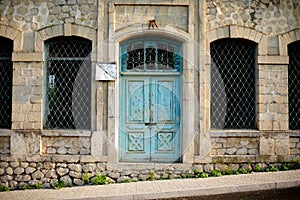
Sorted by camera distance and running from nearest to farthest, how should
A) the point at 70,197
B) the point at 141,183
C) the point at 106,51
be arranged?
1. the point at 70,197
2. the point at 141,183
3. the point at 106,51

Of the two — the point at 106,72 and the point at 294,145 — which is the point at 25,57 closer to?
the point at 106,72

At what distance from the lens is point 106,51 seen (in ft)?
24.2

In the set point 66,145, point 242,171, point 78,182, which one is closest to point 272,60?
point 242,171

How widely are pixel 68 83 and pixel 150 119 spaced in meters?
2.22

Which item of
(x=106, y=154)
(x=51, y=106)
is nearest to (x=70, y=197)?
(x=106, y=154)

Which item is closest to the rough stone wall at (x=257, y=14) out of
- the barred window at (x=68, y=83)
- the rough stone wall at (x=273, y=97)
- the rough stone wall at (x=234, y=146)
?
the rough stone wall at (x=273, y=97)

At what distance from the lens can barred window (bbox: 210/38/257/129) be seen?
764 centimetres

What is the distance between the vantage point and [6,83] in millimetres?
7633

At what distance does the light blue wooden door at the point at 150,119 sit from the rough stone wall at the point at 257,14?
6.02ft

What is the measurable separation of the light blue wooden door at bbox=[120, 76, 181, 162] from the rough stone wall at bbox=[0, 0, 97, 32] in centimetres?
180

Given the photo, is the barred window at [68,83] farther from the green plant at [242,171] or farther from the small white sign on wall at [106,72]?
the green plant at [242,171]

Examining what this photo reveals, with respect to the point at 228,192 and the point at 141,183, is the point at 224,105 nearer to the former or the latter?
the point at 228,192

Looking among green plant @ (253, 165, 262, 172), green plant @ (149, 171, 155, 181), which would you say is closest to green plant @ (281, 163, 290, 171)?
green plant @ (253, 165, 262, 172)

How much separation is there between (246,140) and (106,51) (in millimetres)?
4044
